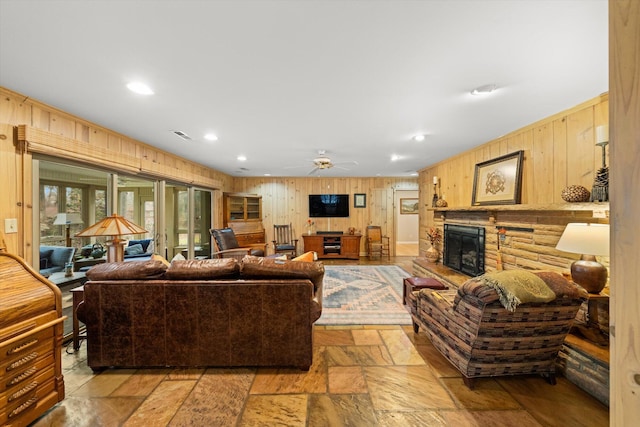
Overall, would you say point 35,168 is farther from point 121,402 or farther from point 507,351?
point 507,351

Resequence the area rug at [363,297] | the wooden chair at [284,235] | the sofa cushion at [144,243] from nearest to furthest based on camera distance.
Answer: the area rug at [363,297], the sofa cushion at [144,243], the wooden chair at [284,235]

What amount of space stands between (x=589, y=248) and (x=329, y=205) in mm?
5481

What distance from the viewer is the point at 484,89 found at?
2.09m

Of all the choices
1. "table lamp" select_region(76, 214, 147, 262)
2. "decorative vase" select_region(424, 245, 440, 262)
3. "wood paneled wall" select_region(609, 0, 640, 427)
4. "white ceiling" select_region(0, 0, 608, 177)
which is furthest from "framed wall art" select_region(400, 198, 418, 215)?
"wood paneled wall" select_region(609, 0, 640, 427)

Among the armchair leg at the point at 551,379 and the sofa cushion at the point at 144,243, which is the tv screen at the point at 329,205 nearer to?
the sofa cushion at the point at 144,243

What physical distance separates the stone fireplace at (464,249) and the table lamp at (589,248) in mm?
1621

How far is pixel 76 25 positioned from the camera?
1399 mm

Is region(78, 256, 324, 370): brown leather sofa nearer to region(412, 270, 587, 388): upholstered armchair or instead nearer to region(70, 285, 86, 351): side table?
region(70, 285, 86, 351): side table

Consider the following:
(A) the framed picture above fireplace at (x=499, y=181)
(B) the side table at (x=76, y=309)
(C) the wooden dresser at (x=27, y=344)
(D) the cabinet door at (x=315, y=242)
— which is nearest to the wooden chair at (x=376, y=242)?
(D) the cabinet door at (x=315, y=242)

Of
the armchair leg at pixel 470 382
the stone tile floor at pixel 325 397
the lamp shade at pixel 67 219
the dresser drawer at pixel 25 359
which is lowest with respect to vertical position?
the stone tile floor at pixel 325 397

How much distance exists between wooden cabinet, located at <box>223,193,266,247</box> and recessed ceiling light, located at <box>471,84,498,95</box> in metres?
5.37

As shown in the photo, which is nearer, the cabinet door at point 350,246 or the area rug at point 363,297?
the area rug at point 363,297

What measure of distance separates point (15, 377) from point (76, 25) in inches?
82.2

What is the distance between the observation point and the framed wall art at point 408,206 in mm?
8859
